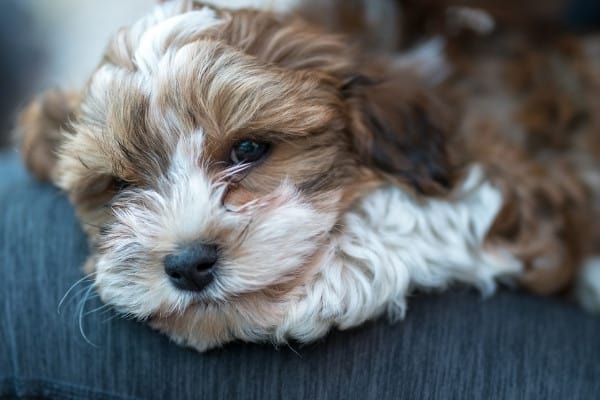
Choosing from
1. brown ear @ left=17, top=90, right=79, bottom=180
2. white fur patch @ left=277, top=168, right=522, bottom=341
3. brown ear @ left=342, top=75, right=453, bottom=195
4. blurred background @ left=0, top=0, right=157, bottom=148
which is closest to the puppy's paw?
white fur patch @ left=277, top=168, right=522, bottom=341

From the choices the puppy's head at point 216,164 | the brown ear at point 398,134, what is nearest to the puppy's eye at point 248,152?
the puppy's head at point 216,164

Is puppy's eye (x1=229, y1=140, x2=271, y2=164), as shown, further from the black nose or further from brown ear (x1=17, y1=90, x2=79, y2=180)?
brown ear (x1=17, y1=90, x2=79, y2=180)

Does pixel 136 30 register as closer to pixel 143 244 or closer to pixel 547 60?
pixel 143 244

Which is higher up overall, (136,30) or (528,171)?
(136,30)

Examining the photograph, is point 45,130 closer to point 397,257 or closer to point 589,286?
point 397,257

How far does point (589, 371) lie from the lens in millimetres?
1619

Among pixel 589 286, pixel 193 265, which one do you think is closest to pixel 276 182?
pixel 193 265

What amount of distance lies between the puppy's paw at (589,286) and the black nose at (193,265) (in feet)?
3.79

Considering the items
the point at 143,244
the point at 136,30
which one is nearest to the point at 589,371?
the point at 143,244

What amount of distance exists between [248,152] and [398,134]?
0.38 metres

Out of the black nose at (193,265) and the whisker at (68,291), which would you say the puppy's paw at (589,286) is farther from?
the whisker at (68,291)

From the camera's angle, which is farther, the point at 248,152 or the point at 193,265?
the point at 248,152

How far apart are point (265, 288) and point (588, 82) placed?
1335 millimetres

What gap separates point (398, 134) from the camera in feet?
5.61
